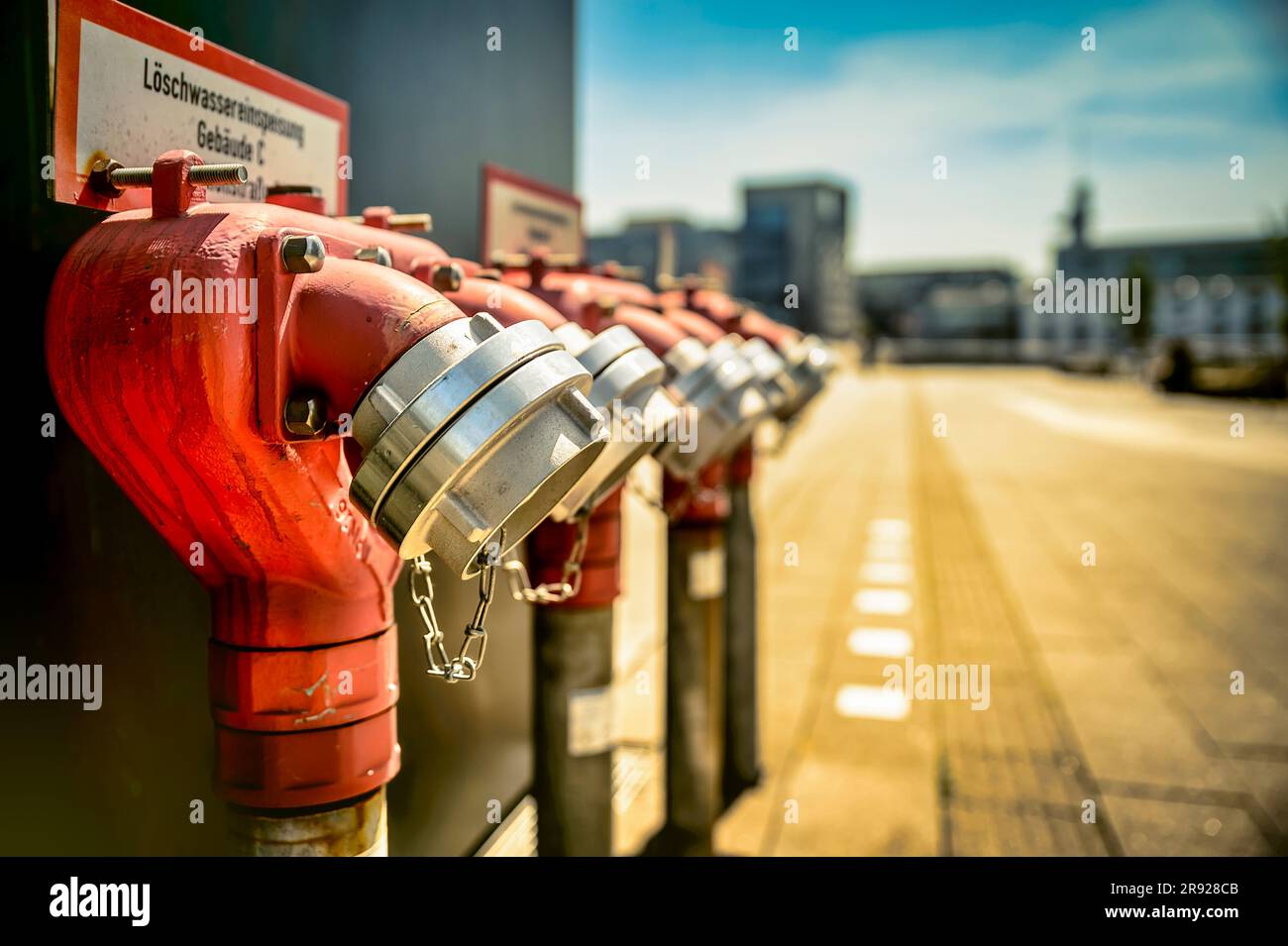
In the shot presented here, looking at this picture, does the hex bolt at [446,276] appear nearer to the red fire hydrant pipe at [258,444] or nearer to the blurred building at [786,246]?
the red fire hydrant pipe at [258,444]

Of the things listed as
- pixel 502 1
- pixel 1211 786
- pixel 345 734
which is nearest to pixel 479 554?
pixel 345 734

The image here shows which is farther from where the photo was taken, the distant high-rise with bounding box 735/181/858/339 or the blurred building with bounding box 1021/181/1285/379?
the blurred building with bounding box 1021/181/1285/379

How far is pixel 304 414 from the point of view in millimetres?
1080

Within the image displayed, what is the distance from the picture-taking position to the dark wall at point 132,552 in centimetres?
138

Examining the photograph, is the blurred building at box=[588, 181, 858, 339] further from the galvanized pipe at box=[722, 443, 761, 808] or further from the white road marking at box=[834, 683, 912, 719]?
the galvanized pipe at box=[722, 443, 761, 808]

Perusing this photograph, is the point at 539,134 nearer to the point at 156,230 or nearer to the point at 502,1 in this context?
the point at 502,1

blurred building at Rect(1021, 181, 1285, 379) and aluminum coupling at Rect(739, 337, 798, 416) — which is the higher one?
blurred building at Rect(1021, 181, 1285, 379)

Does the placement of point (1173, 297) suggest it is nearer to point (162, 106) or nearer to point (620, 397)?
point (620, 397)

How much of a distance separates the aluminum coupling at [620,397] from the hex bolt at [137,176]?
44cm

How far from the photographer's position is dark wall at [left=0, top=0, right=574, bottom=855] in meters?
1.38

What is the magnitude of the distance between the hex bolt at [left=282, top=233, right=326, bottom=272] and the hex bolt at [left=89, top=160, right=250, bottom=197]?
98 mm

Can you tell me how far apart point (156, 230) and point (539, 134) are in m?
2.44

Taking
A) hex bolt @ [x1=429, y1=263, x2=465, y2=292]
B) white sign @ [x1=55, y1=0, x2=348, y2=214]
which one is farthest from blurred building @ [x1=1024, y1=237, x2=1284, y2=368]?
hex bolt @ [x1=429, y1=263, x2=465, y2=292]

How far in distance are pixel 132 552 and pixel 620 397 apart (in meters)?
0.86
